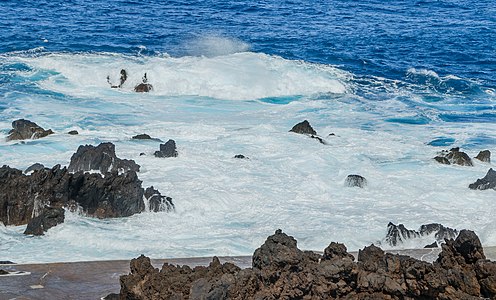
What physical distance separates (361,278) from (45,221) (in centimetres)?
820

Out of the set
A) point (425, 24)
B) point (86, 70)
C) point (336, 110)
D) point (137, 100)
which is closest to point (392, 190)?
point (336, 110)

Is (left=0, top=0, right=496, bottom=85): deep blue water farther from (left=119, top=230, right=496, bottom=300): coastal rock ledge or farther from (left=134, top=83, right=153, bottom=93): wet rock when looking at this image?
(left=119, top=230, right=496, bottom=300): coastal rock ledge

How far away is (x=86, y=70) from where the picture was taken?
33844mm

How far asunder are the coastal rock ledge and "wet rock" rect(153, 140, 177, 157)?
12.0 metres

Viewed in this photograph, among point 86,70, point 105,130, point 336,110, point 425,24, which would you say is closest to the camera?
point 105,130

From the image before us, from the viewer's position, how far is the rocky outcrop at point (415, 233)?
16.2 m

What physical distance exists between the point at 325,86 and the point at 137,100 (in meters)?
7.31

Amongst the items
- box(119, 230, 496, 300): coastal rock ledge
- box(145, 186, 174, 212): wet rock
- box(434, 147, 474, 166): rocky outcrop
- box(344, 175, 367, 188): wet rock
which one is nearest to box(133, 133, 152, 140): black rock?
box(344, 175, 367, 188): wet rock

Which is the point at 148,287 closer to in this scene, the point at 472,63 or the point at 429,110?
the point at 429,110

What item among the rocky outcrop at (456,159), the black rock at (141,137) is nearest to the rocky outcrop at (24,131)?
the black rock at (141,137)

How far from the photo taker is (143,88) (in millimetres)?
32562

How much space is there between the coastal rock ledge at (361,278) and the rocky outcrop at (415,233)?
262 inches

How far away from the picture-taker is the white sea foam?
16094mm

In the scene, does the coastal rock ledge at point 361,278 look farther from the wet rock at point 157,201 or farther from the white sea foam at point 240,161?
the wet rock at point 157,201
